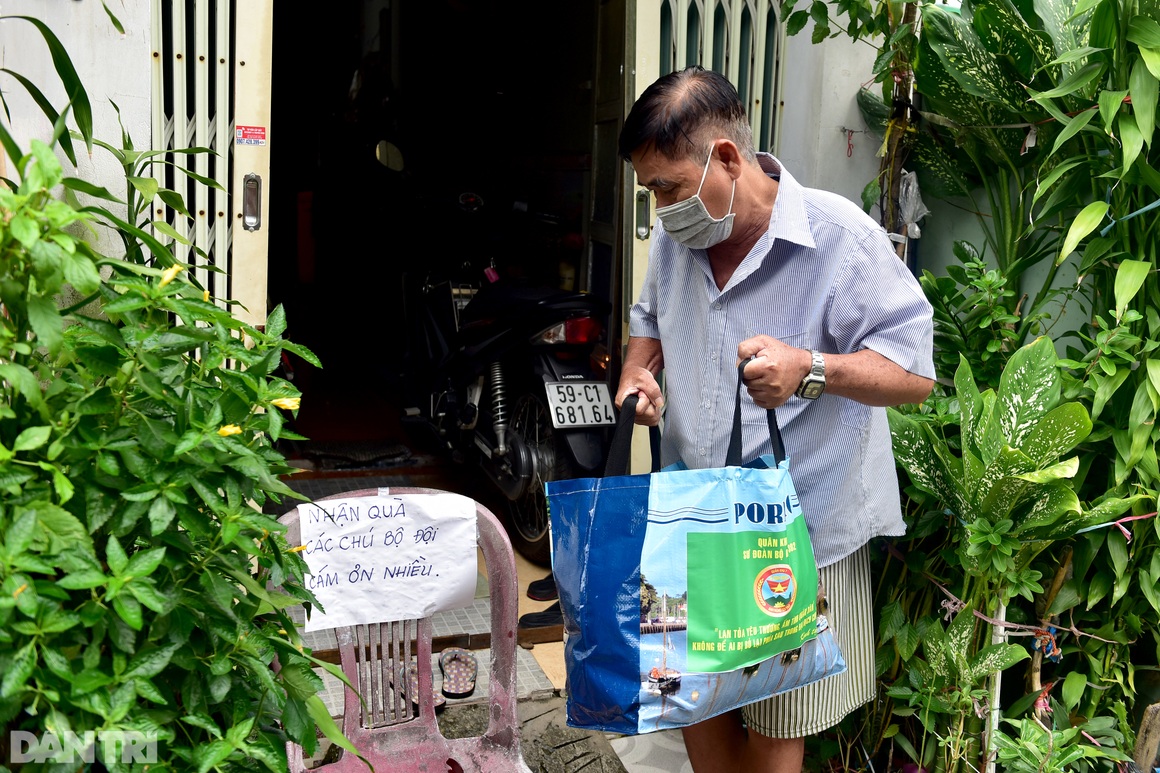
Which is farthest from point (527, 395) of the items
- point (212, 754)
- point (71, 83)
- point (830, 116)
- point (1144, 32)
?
point (212, 754)

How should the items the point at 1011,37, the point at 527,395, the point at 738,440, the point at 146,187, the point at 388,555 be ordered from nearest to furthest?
the point at 146,187, the point at 738,440, the point at 388,555, the point at 1011,37, the point at 527,395

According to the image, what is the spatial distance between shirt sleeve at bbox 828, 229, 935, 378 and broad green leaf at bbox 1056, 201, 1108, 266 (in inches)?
23.0

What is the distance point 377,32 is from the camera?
878 centimetres

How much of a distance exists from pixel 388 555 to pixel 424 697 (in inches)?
12.0

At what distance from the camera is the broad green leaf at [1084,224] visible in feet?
7.47

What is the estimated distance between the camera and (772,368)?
5.74 ft

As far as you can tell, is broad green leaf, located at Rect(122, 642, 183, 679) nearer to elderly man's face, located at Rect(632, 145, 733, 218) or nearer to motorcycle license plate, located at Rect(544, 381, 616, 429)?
elderly man's face, located at Rect(632, 145, 733, 218)

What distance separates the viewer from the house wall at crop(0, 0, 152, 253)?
240cm

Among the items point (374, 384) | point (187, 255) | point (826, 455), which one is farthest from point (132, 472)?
point (374, 384)

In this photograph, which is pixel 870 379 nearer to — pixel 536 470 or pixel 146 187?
pixel 146 187

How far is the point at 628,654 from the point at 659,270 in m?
0.86

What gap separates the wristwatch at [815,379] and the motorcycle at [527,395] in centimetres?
200

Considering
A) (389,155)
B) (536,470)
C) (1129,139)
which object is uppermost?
(389,155)

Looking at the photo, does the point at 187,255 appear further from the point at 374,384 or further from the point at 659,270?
the point at 374,384
